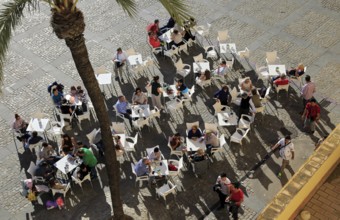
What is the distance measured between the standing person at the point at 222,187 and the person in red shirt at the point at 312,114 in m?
4.19

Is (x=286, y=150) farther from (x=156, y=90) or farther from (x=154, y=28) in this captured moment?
(x=154, y=28)

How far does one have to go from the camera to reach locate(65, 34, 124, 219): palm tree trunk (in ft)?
33.6

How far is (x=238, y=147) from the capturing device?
15.9 m

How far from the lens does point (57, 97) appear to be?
16.9 m

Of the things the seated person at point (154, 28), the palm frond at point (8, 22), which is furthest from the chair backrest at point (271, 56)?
the palm frond at point (8, 22)

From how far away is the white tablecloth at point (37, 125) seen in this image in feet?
52.2

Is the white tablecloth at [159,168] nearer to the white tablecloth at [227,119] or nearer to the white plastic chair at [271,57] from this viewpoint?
the white tablecloth at [227,119]

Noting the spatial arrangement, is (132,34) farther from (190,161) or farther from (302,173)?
(302,173)

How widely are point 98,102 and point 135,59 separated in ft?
25.5

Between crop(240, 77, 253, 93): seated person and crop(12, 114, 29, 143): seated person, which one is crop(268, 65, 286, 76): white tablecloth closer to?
crop(240, 77, 253, 93): seated person

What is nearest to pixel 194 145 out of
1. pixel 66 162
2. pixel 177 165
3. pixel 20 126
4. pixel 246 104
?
pixel 177 165

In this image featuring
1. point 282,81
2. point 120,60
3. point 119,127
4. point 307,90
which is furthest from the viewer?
point 120,60

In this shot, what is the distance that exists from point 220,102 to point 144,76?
12.3ft

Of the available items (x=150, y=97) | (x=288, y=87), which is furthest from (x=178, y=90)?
(x=288, y=87)
